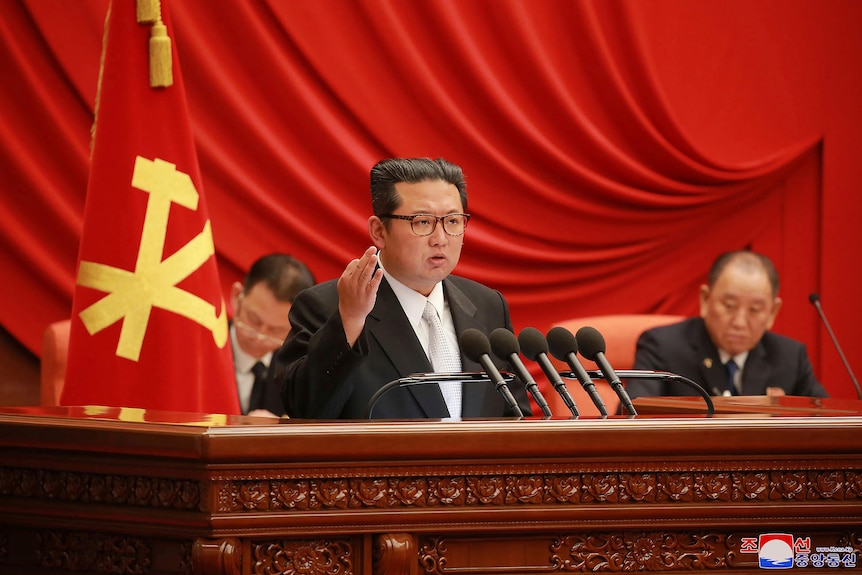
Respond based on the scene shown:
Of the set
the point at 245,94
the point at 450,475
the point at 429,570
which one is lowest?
the point at 429,570

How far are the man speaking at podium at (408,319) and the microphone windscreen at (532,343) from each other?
29cm

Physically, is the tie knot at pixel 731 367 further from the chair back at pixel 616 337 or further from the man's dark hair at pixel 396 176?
the man's dark hair at pixel 396 176

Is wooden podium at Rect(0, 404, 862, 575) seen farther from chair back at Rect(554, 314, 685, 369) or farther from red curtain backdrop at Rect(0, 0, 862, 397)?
red curtain backdrop at Rect(0, 0, 862, 397)

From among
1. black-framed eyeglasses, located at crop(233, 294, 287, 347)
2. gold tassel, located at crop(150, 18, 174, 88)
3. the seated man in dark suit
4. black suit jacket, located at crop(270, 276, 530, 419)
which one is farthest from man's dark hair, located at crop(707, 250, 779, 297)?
gold tassel, located at crop(150, 18, 174, 88)

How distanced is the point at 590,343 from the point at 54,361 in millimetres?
1954

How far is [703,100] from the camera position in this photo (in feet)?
14.2

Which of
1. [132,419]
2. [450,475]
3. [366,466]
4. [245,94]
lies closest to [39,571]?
[132,419]

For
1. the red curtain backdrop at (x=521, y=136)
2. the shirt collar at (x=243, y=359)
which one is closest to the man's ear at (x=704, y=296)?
the red curtain backdrop at (x=521, y=136)

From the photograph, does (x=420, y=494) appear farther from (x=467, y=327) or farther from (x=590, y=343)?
(x=467, y=327)

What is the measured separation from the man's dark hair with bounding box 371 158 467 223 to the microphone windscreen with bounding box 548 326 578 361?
1.99 feet

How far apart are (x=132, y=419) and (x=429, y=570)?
0.46 metres

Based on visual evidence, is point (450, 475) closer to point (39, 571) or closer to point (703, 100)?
point (39, 571)

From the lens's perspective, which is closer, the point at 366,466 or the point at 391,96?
the point at 366,466

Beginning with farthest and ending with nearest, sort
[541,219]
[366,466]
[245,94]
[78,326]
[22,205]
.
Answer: [541,219] < [245,94] < [22,205] < [78,326] < [366,466]
